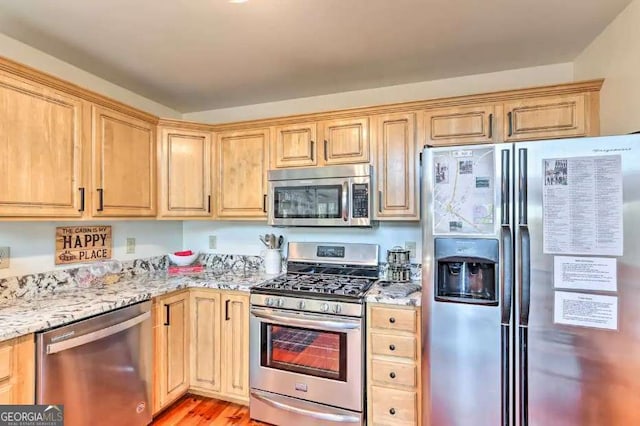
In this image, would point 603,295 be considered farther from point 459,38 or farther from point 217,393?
point 217,393

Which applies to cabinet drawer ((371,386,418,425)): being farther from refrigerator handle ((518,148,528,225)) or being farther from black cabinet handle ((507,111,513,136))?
black cabinet handle ((507,111,513,136))

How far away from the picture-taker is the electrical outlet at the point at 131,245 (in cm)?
276

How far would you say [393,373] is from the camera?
6.61ft

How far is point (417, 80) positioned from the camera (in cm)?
260

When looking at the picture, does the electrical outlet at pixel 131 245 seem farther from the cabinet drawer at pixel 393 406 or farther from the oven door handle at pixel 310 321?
the cabinet drawer at pixel 393 406

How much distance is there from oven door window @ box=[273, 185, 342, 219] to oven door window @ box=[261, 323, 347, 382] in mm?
805

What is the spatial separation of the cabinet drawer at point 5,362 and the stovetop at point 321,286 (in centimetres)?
124

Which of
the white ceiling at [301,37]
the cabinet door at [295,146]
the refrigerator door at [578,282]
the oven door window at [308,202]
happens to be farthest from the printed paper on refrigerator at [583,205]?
the cabinet door at [295,146]

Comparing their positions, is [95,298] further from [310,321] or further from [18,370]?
[310,321]

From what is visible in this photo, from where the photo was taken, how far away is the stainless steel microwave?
2.36 meters

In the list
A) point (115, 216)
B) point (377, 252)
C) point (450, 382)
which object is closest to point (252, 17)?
point (115, 216)

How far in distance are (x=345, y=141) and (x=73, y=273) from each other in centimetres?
210

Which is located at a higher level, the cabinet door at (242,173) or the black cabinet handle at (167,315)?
the cabinet door at (242,173)

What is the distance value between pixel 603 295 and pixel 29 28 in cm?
318
